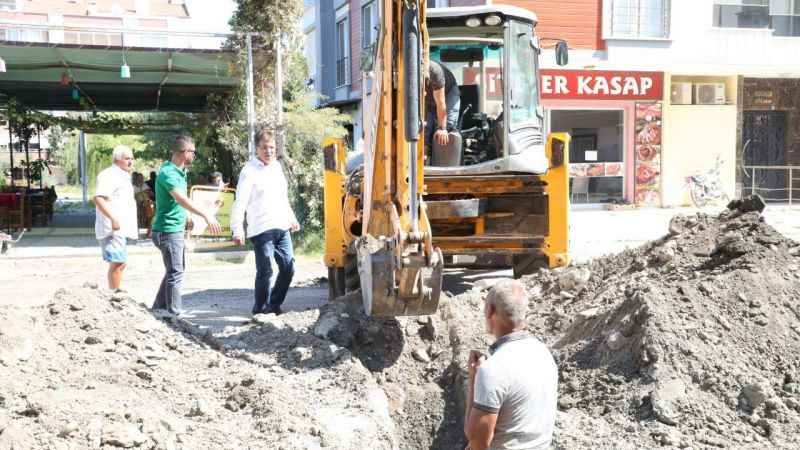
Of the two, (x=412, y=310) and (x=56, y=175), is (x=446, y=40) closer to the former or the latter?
(x=412, y=310)

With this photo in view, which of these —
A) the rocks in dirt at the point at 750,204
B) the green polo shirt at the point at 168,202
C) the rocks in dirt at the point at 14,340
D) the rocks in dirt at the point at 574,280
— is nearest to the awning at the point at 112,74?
the green polo shirt at the point at 168,202

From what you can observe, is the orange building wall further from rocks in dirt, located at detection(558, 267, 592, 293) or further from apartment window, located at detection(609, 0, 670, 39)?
rocks in dirt, located at detection(558, 267, 592, 293)

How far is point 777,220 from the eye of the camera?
17125mm

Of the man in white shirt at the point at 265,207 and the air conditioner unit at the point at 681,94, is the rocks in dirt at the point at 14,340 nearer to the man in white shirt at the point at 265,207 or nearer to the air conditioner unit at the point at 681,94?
the man in white shirt at the point at 265,207

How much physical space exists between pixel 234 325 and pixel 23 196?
11.6 m

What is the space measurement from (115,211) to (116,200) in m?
0.11

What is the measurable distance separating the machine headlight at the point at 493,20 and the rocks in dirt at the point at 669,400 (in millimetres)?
4509

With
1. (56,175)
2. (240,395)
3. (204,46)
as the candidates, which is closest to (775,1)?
(204,46)

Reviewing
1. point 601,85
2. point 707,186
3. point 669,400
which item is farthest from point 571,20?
point 669,400

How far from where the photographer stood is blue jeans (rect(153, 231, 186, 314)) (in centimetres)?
700

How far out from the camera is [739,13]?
819 inches

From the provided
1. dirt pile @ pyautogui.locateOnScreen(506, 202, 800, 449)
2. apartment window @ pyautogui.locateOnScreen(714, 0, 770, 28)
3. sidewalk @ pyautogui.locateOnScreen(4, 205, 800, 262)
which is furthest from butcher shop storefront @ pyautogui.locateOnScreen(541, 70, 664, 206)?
dirt pile @ pyautogui.locateOnScreen(506, 202, 800, 449)

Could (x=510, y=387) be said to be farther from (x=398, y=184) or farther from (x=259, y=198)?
(x=259, y=198)

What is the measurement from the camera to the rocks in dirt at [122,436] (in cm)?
381
